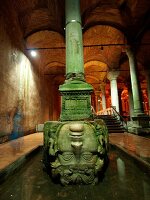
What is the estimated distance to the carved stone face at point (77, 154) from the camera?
291 cm

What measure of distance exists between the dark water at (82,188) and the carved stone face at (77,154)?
0.18 meters

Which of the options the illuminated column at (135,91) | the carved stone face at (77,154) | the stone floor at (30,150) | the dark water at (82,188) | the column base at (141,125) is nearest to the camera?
the dark water at (82,188)

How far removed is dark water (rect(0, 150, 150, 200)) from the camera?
2.42 m

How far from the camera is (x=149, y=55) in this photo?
14.7m

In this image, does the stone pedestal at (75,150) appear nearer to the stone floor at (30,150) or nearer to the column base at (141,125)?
the stone floor at (30,150)

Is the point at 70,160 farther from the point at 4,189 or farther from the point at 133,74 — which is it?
the point at 133,74

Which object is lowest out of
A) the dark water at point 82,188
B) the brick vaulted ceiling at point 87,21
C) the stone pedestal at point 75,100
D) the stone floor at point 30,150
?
the dark water at point 82,188

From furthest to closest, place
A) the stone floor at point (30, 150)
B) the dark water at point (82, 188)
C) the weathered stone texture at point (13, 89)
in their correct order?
the weathered stone texture at point (13, 89) < the stone floor at point (30, 150) < the dark water at point (82, 188)

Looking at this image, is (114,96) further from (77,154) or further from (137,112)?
(77,154)

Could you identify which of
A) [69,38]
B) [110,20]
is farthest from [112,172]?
[110,20]

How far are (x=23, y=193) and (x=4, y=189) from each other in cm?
42

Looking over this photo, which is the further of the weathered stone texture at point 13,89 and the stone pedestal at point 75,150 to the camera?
the weathered stone texture at point 13,89

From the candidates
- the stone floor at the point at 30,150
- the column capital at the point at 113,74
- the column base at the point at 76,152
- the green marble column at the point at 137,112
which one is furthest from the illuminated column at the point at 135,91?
the column base at the point at 76,152

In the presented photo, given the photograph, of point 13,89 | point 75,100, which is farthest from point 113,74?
point 75,100
